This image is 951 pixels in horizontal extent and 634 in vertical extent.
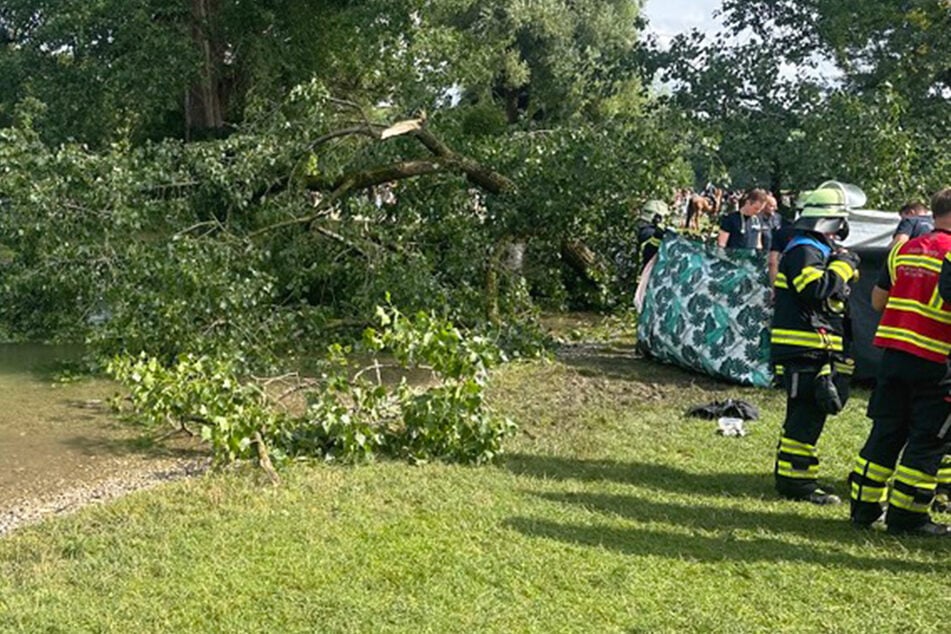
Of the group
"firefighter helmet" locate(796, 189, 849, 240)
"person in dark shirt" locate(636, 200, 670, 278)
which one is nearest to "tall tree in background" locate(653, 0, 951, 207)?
"person in dark shirt" locate(636, 200, 670, 278)

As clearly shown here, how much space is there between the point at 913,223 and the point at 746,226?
2.14 meters

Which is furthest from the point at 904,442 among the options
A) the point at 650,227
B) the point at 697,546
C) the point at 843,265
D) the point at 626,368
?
the point at 650,227

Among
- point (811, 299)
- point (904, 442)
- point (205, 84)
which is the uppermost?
point (205, 84)

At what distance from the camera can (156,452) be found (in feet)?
21.3

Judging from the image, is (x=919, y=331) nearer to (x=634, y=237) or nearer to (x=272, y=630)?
(x=272, y=630)

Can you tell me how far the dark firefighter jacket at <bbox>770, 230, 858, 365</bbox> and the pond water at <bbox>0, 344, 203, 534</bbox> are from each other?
3.80m

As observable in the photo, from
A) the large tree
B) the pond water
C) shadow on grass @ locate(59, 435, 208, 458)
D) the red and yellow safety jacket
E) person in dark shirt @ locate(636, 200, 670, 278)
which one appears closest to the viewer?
the red and yellow safety jacket

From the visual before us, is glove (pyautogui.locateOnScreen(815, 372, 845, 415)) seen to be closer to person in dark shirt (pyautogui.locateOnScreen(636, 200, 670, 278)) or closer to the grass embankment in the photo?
the grass embankment

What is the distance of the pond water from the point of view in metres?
5.61

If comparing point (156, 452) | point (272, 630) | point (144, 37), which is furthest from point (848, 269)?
point (144, 37)

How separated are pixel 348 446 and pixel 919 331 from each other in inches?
126

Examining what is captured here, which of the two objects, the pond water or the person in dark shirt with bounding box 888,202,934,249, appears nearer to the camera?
the pond water

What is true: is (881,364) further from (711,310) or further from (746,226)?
(746,226)

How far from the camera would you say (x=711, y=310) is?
8.39 m
